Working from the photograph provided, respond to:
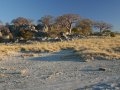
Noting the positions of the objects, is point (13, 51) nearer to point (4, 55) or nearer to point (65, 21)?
point (4, 55)

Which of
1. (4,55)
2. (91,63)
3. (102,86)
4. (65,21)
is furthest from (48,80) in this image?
(65,21)

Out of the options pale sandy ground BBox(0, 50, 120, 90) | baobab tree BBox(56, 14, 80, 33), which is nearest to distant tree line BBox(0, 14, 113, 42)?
baobab tree BBox(56, 14, 80, 33)

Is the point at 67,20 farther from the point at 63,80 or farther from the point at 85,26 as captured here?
the point at 63,80

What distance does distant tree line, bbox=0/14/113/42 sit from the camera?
6144cm

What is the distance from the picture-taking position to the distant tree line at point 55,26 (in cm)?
6144

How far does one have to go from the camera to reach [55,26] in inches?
2985

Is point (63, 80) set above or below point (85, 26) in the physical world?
below

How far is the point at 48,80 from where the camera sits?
52.9 ft

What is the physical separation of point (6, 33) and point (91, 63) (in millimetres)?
41313

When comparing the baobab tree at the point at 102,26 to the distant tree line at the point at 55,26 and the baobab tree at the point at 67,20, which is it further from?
the baobab tree at the point at 67,20

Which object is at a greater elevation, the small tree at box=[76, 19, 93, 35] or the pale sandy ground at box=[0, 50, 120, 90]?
the small tree at box=[76, 19, 93, 35]

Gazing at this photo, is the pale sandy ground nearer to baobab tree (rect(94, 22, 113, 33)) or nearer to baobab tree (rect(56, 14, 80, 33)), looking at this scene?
baobab tree (rect(56, 14, 80, 33))

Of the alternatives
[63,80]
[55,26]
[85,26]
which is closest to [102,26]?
[85,26]

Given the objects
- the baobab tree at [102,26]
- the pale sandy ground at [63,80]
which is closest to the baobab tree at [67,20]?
the baobab tree at [102,26]
